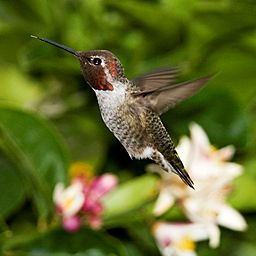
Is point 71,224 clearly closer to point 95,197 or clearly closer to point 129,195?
point 95,197

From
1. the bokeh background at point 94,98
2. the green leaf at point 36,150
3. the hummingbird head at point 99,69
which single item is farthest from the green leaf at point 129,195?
the hummingbird head at point 99,69

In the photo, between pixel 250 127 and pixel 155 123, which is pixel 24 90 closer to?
pixel 250 127

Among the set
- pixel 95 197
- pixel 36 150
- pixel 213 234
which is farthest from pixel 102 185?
pixel 213 234

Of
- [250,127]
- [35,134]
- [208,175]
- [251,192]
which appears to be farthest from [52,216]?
[250,127]

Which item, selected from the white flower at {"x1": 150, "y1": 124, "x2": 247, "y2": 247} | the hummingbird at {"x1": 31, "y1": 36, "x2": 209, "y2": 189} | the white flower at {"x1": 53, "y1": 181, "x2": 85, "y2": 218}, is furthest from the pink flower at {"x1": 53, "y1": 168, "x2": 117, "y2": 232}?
the hummingbird at {"x1": 31, "y1": 36, "x2": 209, "y2": 189}

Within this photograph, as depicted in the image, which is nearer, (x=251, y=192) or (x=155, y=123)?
(x=155, y=123)

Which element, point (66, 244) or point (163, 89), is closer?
point (163, 89)

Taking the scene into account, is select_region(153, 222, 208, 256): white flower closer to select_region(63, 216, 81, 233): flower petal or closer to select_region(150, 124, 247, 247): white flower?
select_region(150, 124, 247, 247): white flower
